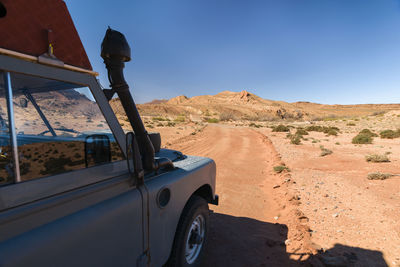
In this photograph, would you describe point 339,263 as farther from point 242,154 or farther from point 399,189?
point 242,154

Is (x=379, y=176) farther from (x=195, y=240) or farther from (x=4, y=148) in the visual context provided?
(x=4, y=148)

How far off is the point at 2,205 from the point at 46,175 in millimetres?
258

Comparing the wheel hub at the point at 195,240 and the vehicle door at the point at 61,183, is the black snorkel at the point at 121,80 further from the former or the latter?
the wheel hub at the point at 195,240

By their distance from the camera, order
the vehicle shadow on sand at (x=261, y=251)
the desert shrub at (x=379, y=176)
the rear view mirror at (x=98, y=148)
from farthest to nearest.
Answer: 1. the desert shrub at (x=379, y=176)
2. the vehicle shadow on sand at (x=261, y=251)
3. the rear view mirror at (x=98, y=148)

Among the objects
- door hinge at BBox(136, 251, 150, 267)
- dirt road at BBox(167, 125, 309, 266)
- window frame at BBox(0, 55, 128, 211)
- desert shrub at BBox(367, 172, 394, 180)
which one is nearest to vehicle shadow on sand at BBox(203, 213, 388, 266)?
dirt road at BBox(167, 125, 309, 266)

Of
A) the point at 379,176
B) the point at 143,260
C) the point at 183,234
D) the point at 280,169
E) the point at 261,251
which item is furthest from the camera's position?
the point at 280,169

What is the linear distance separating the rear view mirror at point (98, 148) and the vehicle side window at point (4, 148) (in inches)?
17.2

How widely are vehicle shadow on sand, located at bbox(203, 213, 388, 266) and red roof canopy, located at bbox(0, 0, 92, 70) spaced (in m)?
2.98

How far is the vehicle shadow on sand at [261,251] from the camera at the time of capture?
278 cm

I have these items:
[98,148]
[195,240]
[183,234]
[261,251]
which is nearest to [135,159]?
[98,148]

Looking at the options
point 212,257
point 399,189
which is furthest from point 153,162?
point 399,189

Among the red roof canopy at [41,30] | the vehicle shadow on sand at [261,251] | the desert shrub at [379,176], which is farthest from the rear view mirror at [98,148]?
the desert shrub at [379,176]

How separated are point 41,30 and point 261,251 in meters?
3.63

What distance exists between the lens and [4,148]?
4.21 ft
